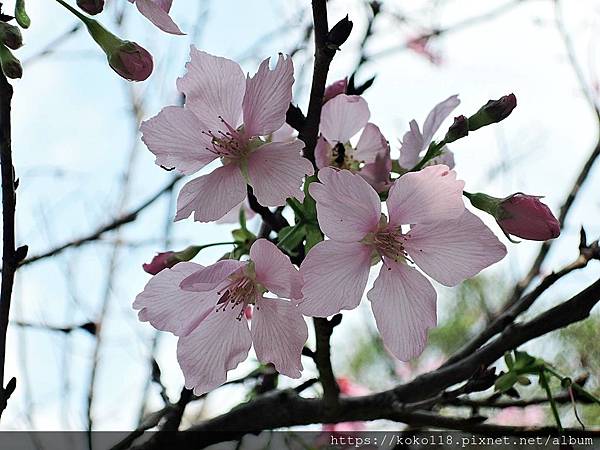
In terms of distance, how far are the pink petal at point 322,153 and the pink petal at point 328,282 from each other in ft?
0.40

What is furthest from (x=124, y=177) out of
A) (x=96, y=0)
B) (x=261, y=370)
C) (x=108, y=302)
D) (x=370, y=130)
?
(x=96, y=0)

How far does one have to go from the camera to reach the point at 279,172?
0.59m

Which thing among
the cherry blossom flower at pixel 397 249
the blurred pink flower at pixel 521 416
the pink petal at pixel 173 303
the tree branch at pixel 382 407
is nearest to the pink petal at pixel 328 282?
the cherry blossom flower at pixel 397 249

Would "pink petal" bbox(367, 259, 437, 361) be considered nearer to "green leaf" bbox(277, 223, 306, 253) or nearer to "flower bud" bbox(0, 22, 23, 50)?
"green leaf" bbox(277, 223, 306, 253)

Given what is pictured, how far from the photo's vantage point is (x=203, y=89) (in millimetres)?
621

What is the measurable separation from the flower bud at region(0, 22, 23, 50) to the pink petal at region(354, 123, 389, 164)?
36cm

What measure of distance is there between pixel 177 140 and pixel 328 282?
190 millimetres

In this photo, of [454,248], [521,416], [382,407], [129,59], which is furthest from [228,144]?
[521,416]

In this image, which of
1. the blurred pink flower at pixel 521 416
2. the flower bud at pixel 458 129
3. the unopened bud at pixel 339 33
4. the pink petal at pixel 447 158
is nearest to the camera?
the unopened bud at pixel 339 33

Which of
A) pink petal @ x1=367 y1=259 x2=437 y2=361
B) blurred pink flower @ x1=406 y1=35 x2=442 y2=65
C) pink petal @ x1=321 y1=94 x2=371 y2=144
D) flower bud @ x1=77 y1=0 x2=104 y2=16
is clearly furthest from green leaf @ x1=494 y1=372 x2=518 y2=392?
blurred pink flower @ x1=406 y1=35 x2=442 y2=65

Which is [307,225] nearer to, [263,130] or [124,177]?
[263,130]

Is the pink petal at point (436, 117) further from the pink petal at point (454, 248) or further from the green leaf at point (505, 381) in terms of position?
the green leaf at point (505, 381)

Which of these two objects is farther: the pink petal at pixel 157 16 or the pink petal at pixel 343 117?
the pink petal at pixel 343 117

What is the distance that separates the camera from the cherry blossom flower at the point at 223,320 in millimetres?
604
